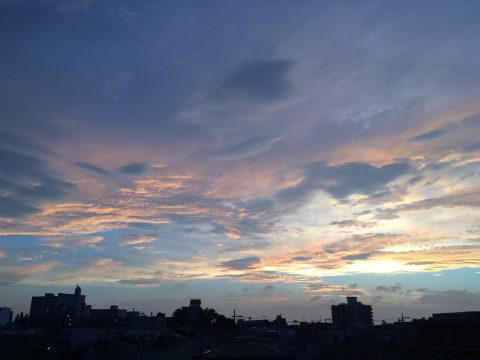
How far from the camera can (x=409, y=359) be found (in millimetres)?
55125

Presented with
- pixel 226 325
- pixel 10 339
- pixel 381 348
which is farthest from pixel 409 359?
pixel 226 325

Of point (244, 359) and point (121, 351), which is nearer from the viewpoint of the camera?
point (244, 359)

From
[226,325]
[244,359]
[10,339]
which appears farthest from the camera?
[226,325]

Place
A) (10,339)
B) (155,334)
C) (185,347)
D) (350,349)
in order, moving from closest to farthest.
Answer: (10,339)
(350,349)
(185,347)
(155,334)

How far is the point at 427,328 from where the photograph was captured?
59000 mm

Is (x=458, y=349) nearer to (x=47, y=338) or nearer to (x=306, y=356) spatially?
(x=306, y=356)

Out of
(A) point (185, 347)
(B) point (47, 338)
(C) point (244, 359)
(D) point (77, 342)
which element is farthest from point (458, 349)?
(B) point (47, 338)

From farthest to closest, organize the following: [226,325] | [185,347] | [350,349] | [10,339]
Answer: [226,325] < [185,347] < [350,349] < [10,339]

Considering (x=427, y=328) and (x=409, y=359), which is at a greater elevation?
(x=427, y=328)

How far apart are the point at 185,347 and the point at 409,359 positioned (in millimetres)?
40855

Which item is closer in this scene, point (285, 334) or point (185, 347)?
point (185, 347)

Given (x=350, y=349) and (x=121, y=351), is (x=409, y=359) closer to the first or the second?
(x=350, y=349)

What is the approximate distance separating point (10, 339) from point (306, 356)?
45.7 metres

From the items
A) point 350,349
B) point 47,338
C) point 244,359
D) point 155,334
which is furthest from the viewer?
point 155,334
